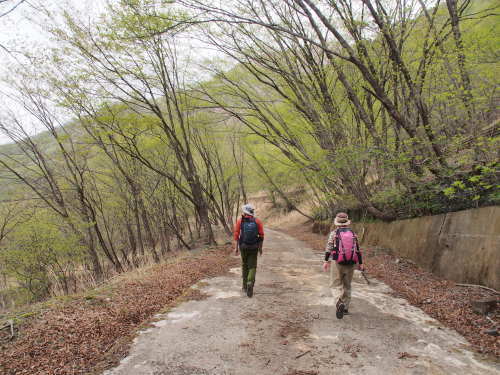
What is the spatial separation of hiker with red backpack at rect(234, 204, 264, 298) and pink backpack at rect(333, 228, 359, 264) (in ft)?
5.37

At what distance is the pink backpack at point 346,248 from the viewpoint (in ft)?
14.9

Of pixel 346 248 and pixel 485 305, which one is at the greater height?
pixel 346 248

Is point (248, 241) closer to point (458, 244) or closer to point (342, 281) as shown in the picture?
point (342, 281)

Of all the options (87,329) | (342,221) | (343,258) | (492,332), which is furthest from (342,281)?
(87,329)

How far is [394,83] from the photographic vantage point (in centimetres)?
798

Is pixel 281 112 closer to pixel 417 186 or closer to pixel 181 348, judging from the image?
pixel 417 186

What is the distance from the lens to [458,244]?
242 inches

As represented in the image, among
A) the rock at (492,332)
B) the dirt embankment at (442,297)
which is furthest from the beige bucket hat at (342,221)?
the rock at (492,332)

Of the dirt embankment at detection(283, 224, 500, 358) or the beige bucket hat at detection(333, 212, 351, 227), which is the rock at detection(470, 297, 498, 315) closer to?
the dirt embankment at detection(283, 224, 500, 358)

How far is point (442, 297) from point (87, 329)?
19.7 feet

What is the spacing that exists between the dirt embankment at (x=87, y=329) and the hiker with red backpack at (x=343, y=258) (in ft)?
8.98

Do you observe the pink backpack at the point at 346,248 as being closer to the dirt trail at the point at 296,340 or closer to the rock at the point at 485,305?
the dirt trail at the point at 296,340

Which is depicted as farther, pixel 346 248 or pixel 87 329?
pixel 346 248

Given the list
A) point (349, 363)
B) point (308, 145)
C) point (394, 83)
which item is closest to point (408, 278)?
point (349, 363)
